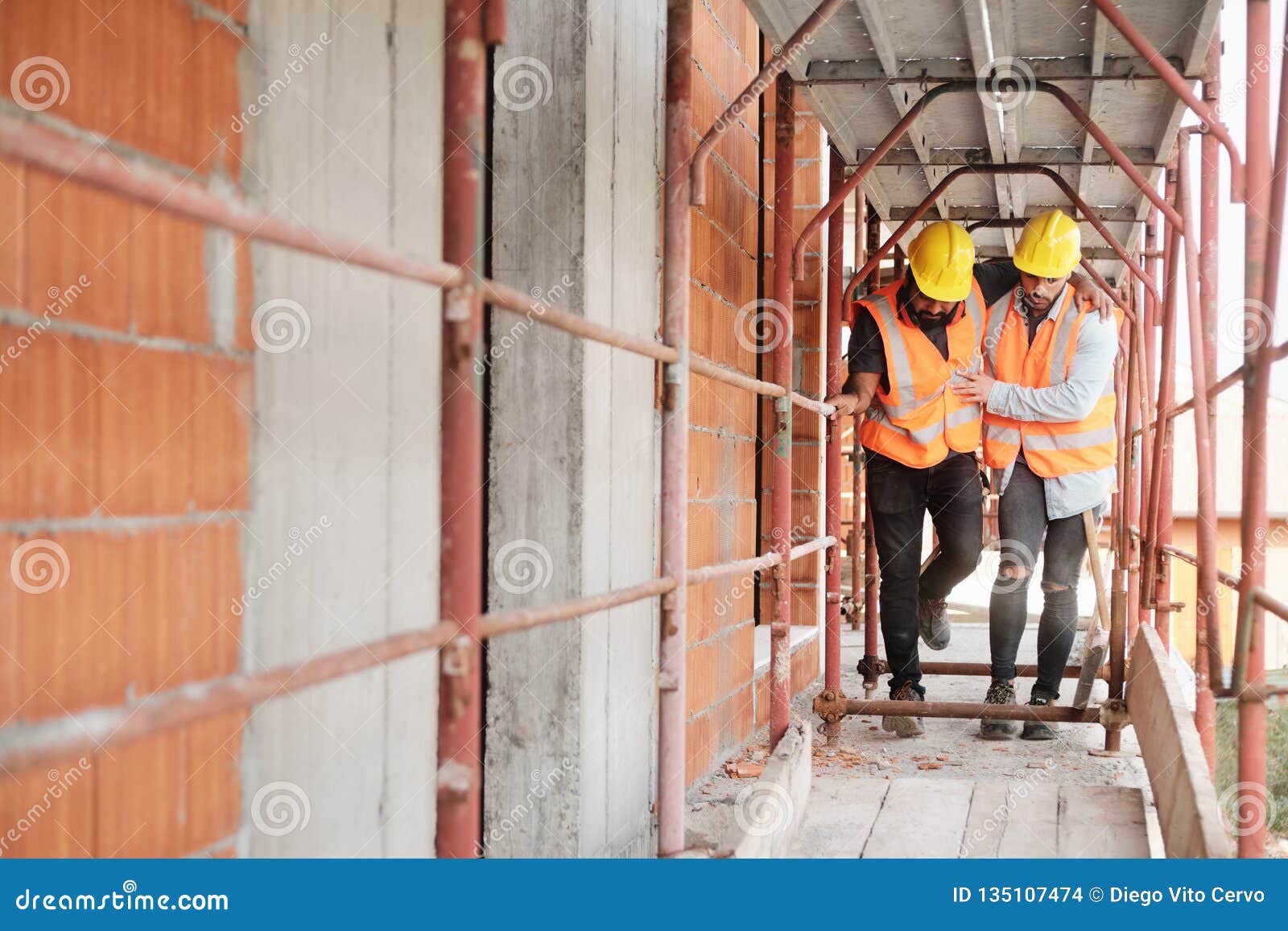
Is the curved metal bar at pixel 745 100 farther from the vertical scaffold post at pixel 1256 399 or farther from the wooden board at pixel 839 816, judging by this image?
the wooden board at pixel 839 816

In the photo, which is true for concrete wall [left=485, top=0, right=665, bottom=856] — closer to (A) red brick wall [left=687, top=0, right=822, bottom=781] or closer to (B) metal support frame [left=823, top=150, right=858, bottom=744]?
(A) red brick wall [left=687, top=0, right=822, bottom=781]

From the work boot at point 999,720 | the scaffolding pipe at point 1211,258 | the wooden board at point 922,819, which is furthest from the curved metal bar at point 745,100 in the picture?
the work boot at point 999,720

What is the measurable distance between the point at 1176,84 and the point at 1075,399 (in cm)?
154

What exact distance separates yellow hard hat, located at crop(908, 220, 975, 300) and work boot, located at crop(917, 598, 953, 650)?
1481mm

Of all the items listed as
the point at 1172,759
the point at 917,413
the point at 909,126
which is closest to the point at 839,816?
the point at 1172,759

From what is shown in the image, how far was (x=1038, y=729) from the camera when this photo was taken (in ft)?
17.4

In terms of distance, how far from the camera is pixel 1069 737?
5.38m

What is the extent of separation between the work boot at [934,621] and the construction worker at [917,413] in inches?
14.5

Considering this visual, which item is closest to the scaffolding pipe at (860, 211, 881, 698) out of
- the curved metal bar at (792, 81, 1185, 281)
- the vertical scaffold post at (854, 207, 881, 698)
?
→ the vertical scaffold post at (854, 207, 881, 698)

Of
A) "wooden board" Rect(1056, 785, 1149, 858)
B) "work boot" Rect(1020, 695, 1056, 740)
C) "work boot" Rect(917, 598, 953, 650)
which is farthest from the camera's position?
"work boot" Rect(917, 598, 953, 650)

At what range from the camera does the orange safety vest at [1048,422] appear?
5.05 metres

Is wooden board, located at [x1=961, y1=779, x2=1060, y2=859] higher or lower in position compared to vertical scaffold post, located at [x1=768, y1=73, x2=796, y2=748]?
lower

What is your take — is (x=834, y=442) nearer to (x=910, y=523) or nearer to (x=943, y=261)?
(x=910, y=523)

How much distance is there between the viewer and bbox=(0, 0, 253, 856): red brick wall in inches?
55.1
